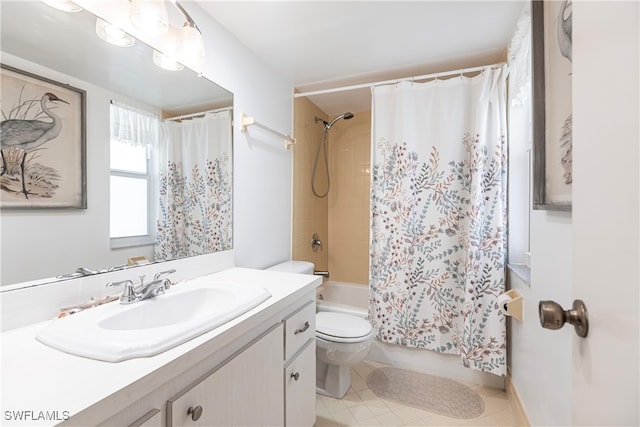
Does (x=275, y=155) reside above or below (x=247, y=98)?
below

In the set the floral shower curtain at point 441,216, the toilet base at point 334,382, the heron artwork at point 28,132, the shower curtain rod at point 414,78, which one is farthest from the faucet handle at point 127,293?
the shower curtain rod at point 414,78

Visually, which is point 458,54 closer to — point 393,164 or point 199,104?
point 393,164

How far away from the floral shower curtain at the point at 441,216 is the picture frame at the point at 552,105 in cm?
80

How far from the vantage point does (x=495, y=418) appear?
160cm

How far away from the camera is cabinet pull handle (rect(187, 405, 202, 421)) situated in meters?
0.71

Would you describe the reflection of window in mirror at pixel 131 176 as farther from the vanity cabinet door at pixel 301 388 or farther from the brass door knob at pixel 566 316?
the brass door knob at pixel 566 316

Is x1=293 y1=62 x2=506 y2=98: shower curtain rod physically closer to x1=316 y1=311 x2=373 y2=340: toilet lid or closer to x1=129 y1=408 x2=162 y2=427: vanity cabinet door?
x1=316 y1=311 x2=373 y2=340: toilet lid

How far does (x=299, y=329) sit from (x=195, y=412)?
56cm

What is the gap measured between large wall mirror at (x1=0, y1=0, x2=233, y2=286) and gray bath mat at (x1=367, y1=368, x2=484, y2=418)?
1.59 m

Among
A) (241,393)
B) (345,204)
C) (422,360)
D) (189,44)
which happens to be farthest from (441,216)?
(189,44)

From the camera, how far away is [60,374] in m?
0.57

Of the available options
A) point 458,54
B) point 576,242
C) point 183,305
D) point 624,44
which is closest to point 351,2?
point 458,54

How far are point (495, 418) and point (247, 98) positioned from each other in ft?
7.85

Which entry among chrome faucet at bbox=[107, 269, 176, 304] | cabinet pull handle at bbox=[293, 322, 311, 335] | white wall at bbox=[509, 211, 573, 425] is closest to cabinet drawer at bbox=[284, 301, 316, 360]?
cabinet pull handle at bbox=[293, 322, 311, 335]
